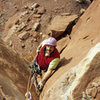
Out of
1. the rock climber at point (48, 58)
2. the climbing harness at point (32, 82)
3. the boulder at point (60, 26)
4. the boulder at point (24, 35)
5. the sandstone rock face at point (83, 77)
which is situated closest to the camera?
the sandstone rock face at point (83, 77)

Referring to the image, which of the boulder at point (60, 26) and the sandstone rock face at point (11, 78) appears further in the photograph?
the boulder at point (60, 26)

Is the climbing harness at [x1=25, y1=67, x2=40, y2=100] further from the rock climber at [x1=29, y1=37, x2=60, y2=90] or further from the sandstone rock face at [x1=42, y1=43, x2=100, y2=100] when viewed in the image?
the sandstone rock face at [x1=42, y1=43, x2=100, y2=100]

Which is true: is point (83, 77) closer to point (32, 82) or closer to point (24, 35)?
point (32, 82)

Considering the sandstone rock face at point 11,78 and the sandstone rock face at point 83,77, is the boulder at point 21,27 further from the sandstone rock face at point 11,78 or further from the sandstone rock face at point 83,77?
the sandstone rock face at point 83,77

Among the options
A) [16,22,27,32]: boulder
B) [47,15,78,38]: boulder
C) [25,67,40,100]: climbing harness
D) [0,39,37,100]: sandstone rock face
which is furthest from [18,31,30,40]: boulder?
[25,67,40,100]: climbing harness

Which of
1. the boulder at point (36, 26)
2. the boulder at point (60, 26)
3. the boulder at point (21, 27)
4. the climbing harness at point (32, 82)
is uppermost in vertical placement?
the climbing harness at point (32, 82)

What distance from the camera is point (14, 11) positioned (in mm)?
7328

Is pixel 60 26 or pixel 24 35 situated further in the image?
pixel 24 35

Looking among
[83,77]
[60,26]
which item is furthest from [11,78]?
[60,26]

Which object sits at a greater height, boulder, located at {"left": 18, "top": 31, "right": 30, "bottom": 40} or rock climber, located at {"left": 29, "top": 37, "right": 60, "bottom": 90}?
rock climber, located at {"left": 29, "top": 37, "right": 60, "bottom": 90}

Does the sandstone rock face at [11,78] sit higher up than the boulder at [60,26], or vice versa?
the sandstone rock face at [11,78]

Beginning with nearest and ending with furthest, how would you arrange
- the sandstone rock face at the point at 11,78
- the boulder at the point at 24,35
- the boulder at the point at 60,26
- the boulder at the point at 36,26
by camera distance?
the sandstone rock face at the point at 11,78, the boulder at the point at 60,26, the boulder at the point at 24,35, the boulder at the point at 36,26

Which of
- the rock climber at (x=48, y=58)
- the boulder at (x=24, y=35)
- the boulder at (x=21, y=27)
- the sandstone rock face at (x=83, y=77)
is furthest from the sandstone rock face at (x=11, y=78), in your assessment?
the boulder at (x=21, y=27)

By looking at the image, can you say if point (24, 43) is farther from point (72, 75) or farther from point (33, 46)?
point (72, 75)
